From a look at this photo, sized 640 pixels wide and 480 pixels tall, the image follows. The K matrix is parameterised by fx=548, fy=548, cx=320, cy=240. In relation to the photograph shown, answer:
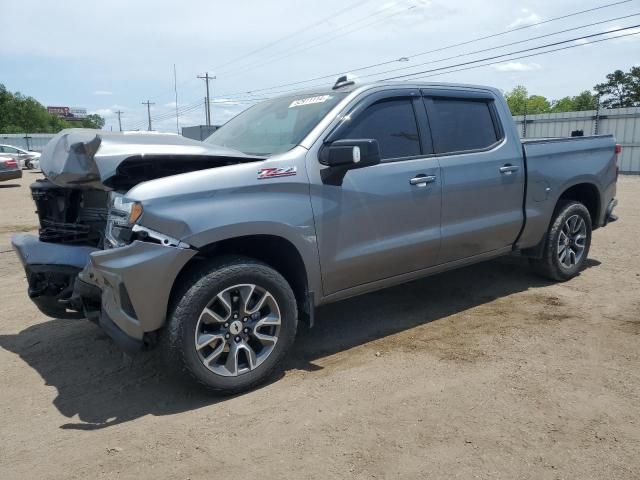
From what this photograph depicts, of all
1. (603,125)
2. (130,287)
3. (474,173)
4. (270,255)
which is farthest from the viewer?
(603,125)

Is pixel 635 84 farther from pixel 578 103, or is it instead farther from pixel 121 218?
pixel 121 218

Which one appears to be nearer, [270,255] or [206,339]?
[206,339]

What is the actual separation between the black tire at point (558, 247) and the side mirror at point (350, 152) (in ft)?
8.80

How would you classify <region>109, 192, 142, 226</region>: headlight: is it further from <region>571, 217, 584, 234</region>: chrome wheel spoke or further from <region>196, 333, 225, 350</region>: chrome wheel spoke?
<region>571, 217, 584, 234</region>: chrome wheel spoke

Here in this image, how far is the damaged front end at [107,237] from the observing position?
10.2 feet

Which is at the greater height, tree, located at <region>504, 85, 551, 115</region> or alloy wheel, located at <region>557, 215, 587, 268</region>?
tree, located at <region>504, 85, 551, 115</region>

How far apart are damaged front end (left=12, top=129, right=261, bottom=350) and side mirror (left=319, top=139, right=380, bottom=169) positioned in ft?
1.87

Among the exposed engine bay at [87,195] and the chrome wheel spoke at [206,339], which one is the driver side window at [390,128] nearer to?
the exposed engine bay at [87,195]

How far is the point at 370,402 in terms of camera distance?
3.34 m

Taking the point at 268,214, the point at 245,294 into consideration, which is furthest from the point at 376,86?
the point at 245,294

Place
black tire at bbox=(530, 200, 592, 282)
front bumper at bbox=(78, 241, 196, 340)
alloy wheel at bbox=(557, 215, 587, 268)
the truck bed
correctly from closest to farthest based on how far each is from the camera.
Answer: front bumper at bbox=(78, 241, 196, 340) → the truck bed → black tire at bbox=(530, 200, 592, 282) → alloy wheel at bbox=(557, 215, 587, 268)

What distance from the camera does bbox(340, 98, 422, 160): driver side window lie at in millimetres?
4059

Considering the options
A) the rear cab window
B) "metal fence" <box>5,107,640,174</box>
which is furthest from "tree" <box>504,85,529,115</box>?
the rear cab window

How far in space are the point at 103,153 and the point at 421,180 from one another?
90.4 inches
